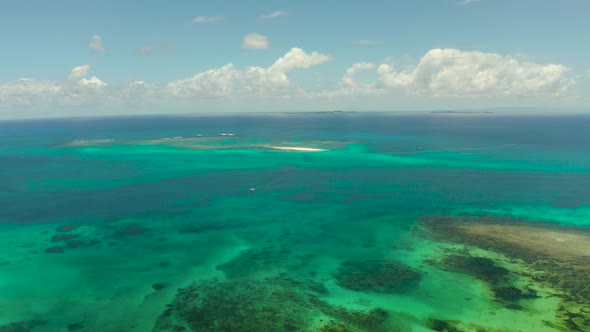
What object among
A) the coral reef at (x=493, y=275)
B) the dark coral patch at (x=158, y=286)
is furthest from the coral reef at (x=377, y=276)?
the dark coral patch at (x=158, y=286)

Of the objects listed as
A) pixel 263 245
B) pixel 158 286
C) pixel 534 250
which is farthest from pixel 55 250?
pixel 534 250

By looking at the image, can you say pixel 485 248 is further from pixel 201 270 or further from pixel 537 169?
pixel 537 169

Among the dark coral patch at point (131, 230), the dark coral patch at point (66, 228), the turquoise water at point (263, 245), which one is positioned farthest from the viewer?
the dark coral patch at point (66, 228)

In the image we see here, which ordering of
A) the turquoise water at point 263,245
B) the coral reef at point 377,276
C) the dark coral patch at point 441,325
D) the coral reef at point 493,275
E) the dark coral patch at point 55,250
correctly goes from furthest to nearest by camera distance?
the dark coral patch at point 55,250, the coral reef at point 377,276, the coral reef at point 493,275, the turquoise water at point 263,245, the dark coral patch at point 441,325

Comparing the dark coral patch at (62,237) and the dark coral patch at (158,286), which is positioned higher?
the dark coral patch at (62,237)

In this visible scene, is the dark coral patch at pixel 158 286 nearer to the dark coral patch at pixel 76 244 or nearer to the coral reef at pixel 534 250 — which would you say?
the dark coral patch at pixel 76 244

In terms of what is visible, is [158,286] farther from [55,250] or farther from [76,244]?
[55,250]

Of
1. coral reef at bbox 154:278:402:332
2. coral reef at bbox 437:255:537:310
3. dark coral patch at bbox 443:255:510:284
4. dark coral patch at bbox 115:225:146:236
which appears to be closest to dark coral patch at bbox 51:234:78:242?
dark coral patch at bbox 115:225:146:236
